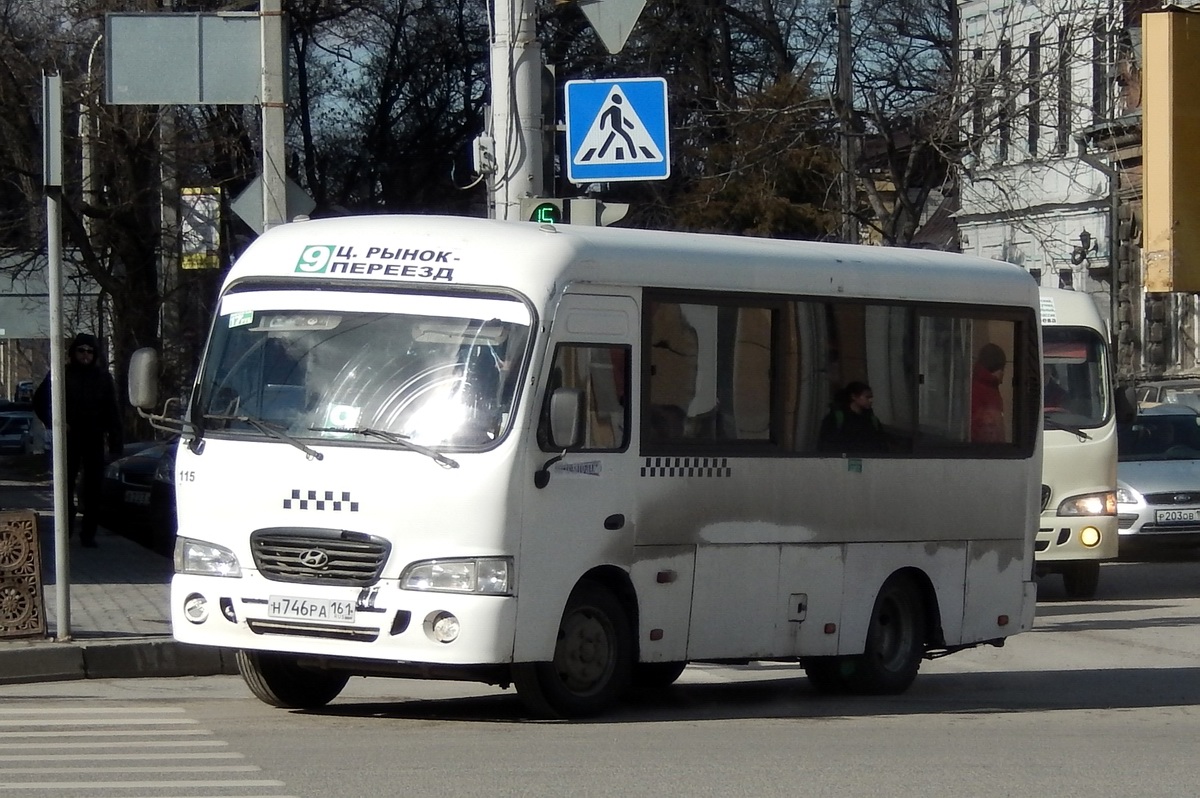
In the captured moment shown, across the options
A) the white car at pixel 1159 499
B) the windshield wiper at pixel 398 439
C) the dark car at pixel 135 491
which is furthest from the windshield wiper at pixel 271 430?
the white car at pixel 1159 499

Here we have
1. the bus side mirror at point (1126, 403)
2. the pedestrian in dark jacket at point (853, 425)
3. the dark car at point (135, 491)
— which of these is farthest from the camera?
the dark car at point (135, 491)

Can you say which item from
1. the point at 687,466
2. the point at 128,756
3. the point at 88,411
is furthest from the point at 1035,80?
the point at 128,756

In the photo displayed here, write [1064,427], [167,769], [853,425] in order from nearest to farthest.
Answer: [167,769] < [853,425] < [1064,427]

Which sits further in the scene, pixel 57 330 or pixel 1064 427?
pixel 1064 427

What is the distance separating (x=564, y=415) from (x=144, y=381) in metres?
2.26

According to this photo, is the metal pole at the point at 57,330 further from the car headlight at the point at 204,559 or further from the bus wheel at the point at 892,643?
the bus wheel at the point at 892,643

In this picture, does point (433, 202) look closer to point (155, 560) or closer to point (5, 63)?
point (5, 63)

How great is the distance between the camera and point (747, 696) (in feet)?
38.7

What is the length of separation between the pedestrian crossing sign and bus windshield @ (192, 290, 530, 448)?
474 cm

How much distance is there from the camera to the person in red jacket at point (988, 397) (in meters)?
12.1

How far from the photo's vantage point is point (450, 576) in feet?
29.6

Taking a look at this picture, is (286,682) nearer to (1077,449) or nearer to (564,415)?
(564,415)

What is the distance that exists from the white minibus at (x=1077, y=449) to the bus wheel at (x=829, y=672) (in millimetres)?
6474

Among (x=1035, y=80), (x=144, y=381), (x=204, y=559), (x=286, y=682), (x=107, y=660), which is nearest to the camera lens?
(x=204, y=559)
